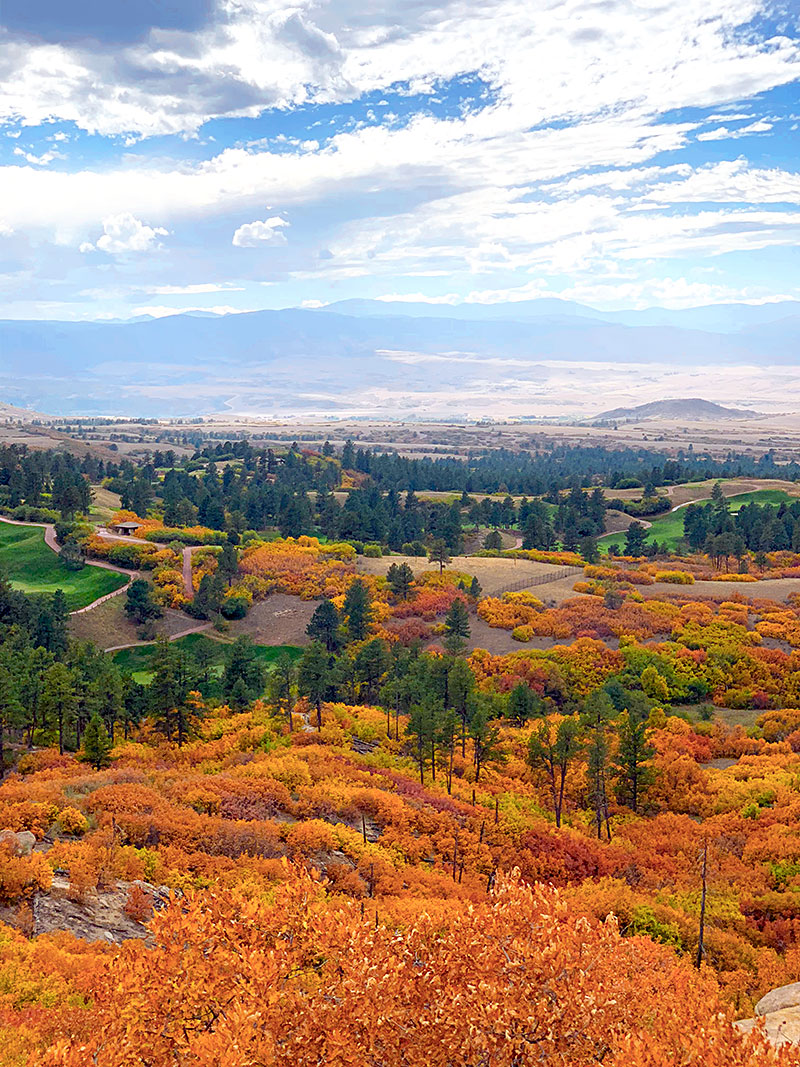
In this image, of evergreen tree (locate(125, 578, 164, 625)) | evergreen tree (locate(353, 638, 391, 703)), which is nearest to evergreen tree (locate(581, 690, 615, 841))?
evergreen tree (locate(353, 638, 391, 703))

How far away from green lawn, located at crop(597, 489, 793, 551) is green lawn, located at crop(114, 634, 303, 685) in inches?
2630

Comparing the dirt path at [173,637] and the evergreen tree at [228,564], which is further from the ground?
the evergreen tree at [228,564]

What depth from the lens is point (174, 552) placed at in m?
103

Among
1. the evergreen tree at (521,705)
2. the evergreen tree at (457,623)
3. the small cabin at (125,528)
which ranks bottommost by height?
the evergreen tree at (521,705)

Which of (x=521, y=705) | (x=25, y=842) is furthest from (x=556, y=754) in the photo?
(x=25, y=842)

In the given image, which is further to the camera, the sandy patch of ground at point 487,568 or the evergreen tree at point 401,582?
the sandy patch of ground at point 487,568

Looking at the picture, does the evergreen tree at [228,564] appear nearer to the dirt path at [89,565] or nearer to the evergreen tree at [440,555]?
the dirt path at [89,565]

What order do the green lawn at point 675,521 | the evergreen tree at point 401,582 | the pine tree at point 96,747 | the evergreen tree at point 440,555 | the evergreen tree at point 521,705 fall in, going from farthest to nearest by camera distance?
the green lawn at point 675,521, the evergreen tree at point 440,555, the evergreen tree at point 401,582, the evergreen tree at point 521,705, the pine tree at point 96,747

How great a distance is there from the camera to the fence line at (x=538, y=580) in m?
94.9

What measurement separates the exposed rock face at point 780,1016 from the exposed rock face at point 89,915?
598 inches

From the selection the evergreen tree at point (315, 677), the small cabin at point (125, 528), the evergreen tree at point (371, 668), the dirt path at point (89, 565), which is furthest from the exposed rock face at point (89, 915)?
the small cabin at point (125, 528)

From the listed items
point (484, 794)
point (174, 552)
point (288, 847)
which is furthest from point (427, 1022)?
point (174, 552)

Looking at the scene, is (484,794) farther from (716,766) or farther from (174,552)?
(174,552)

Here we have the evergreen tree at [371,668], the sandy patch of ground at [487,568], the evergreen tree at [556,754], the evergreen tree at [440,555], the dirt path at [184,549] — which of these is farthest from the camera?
the evergreen tree at [440,555]
